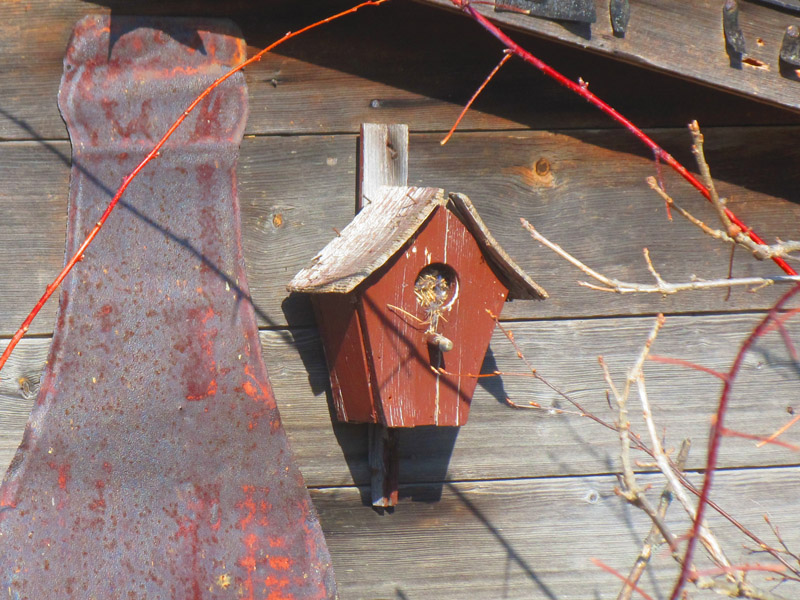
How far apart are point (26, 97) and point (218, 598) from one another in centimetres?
106

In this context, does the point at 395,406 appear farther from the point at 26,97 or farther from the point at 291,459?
the point at 26,97

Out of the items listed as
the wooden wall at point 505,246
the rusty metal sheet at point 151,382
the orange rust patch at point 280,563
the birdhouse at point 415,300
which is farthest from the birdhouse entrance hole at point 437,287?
the orange rust patch at point 280,563

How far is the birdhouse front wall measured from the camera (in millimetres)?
1269

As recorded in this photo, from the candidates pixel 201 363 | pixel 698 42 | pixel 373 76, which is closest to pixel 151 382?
pixel 201 363

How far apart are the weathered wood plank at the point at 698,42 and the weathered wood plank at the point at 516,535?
88 cm

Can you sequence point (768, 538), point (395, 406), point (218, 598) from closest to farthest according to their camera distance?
point (395, 406), point (218, 598), point (768, 538)

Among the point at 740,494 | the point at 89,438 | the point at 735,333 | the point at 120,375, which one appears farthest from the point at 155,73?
the point at 740,494

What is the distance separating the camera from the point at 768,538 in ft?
5.44

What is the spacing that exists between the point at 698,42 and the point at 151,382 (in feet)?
4.07

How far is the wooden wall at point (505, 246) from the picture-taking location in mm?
1418

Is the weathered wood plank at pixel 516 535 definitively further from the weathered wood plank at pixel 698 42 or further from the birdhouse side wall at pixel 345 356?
the weathered wood plank at pixel 698 42

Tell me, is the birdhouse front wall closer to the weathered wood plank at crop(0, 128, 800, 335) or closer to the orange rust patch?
the weathered wood plank at crop(0, 128, 800, 335)

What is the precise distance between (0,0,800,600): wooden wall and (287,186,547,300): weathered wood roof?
154 millimetres

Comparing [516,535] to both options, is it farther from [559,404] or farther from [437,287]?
[437,287]
